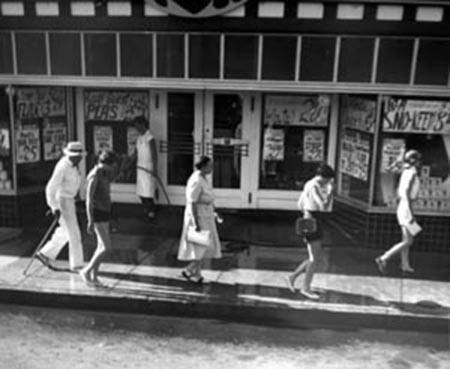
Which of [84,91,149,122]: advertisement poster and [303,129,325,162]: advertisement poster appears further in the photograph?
[84,91,149,122]: advertisement poster

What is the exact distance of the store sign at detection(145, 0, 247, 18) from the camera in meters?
8.45

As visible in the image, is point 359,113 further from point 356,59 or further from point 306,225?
point 306,225

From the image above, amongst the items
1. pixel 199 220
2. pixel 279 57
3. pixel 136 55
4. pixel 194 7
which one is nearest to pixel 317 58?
pixel 279 57

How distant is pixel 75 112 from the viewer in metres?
10.2

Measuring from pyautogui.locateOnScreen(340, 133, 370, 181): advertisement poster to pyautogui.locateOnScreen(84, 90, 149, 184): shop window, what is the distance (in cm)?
345

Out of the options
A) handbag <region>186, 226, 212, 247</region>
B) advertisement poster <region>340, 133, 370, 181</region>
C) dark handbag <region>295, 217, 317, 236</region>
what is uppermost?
advertisement poster <region>340, 133, 370, 181</region>

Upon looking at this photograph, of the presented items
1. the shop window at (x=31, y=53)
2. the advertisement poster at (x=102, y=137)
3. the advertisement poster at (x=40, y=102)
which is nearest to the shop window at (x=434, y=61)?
the advertisement poster at (x=102, y=137)

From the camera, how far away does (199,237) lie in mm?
6918

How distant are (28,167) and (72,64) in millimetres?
1908

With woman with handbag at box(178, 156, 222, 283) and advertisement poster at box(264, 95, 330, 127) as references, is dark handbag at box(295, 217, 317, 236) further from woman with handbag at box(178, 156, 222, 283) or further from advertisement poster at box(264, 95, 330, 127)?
advertisement poster at box(264, 95, 330, 127)

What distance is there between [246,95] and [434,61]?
3049 millimetres

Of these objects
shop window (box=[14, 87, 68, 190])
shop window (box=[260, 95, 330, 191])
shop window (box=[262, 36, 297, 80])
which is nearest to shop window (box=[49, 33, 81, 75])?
shop window (box=[14, 87, 68, 190])

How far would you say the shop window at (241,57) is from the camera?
866cm

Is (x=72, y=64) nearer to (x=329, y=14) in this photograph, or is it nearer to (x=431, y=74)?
(x=329, y=14)
